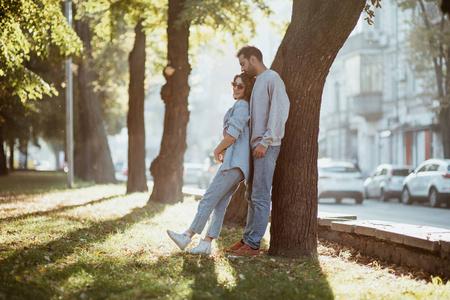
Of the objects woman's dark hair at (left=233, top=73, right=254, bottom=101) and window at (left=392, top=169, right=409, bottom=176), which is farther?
window at (left=392, top=169, right=409, bottom=176)

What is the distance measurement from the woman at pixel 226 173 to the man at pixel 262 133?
0.10 meters

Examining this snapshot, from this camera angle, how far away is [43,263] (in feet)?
19.8

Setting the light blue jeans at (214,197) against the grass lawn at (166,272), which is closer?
the grass lawn at (166,272)

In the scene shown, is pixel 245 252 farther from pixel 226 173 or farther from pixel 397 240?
pixel 397 240

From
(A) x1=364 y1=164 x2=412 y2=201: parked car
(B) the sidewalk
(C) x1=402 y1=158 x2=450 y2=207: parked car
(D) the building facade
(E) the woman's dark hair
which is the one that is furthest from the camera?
(D) the building facade

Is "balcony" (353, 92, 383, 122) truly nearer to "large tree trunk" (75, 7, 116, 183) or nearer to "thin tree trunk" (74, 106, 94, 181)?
"thin tree trunk" (74, 106, 94, 181)

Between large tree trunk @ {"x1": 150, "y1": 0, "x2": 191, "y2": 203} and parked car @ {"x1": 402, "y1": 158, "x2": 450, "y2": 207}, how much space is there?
9955 millimetres

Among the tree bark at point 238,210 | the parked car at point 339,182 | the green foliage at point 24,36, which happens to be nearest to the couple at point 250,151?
the tree bark at point 238,210

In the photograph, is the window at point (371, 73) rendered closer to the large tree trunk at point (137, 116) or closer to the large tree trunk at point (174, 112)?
the large tree trunk at point (137, 116)

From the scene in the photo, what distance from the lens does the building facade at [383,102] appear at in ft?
127

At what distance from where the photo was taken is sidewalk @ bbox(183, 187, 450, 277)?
244 inches

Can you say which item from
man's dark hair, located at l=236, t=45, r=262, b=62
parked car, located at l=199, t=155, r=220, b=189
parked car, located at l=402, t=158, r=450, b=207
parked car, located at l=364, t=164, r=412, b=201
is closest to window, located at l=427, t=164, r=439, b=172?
parked car, located at l=402, t=158, r=450, b=207

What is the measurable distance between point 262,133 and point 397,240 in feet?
5.81

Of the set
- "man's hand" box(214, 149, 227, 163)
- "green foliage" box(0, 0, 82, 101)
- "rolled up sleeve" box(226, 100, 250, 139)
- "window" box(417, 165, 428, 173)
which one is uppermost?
"green foliage" box(0, 0, 82, 101)
